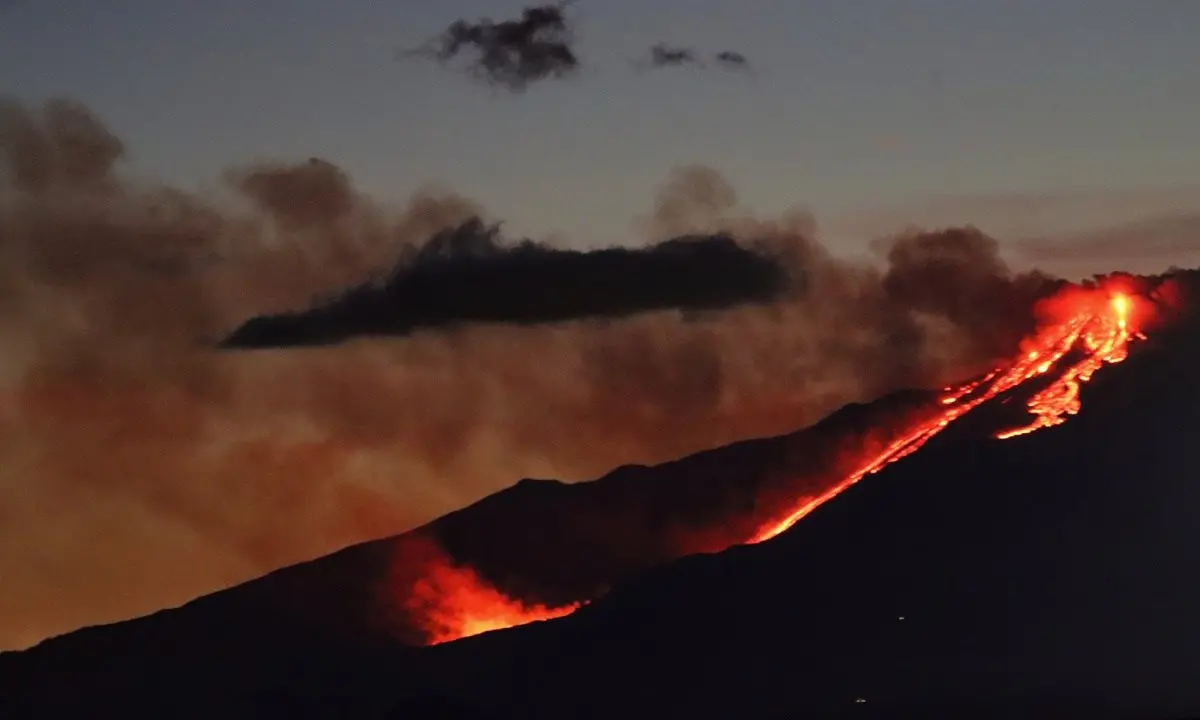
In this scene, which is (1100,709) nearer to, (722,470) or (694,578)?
(694,578)

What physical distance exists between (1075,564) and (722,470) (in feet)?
60.8

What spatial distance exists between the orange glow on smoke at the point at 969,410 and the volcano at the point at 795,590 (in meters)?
0.14

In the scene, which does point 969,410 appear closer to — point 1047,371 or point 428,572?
point 1047,371

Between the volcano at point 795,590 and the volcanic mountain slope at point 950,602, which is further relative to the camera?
the volcano at point 795,590

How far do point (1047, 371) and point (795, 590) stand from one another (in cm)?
1523

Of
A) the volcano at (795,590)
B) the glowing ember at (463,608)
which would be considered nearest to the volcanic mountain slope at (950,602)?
the volcano at (795,590)

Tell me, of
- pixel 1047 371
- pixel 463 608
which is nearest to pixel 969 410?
pixel 1047 371

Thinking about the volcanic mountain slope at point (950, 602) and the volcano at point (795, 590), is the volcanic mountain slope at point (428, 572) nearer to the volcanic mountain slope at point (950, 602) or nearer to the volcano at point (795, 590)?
the volcano at point (795, 590)

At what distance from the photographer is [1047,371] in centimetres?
9244

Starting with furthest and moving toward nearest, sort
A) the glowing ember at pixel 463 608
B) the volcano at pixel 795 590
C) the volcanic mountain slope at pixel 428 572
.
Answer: the volcanic mountain slope at pixel 428 572, the glowing ember at pixel 463 608, the volcano at pixel 795 590

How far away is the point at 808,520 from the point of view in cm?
9250

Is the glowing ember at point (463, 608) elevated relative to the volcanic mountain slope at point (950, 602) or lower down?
elevated

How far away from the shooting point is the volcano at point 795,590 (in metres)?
82.7

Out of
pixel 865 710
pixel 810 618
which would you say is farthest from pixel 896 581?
pixel 865 710
